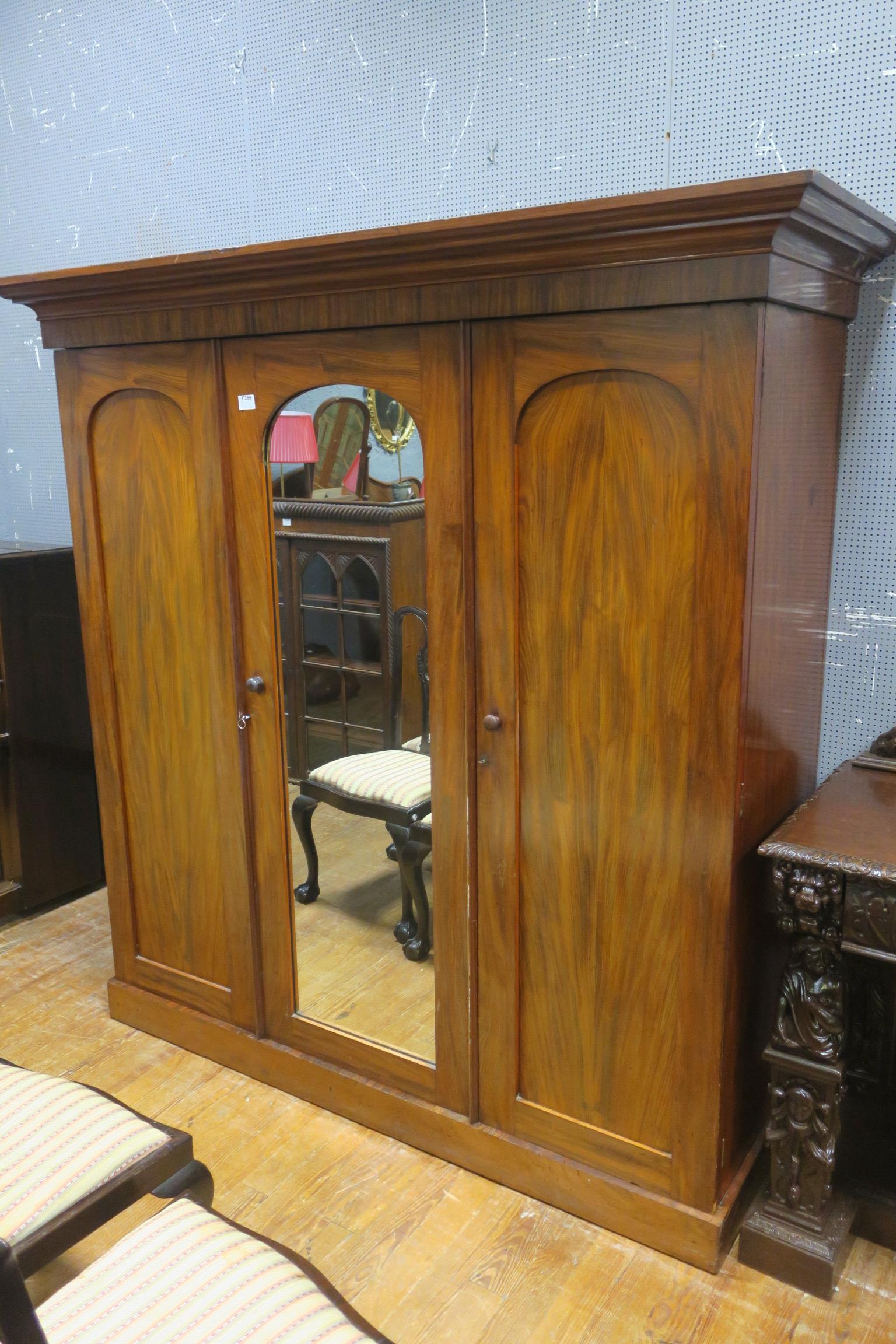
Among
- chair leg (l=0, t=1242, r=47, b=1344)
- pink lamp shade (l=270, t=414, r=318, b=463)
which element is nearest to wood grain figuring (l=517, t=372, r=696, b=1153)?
pink lamp shade (l=270, t=414, r=318, b=463)

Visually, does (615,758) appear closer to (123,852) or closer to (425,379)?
(425,379)

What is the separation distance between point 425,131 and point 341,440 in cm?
91

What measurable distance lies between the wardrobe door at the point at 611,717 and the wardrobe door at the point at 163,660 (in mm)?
687

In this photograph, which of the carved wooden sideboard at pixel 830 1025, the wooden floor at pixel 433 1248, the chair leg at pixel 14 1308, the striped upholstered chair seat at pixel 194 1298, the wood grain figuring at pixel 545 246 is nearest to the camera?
the chair leg at pixel 14 1308

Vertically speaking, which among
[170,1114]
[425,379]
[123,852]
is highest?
[425,379]

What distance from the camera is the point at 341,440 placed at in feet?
6.73

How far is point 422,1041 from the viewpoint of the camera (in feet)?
7.25

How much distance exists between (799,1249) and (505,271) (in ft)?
5.71

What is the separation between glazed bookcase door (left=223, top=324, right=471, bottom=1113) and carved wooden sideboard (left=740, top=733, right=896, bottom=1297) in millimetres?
607

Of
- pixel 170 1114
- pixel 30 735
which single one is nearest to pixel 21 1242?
pixel 170 1114

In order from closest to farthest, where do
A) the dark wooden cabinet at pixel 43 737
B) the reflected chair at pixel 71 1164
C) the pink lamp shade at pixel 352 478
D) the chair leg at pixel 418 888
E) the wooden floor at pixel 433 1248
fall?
the reflected chair at pixel 71 1164 → the wooden floor at pixel 433 1248 → the pink lamp shade at pixel 352 478 → the chair leg at pixel 418 888 → the dark wooden cabinet at pixel 43 737

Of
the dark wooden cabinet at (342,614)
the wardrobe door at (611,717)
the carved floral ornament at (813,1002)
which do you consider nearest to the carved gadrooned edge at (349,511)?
the dark wooden cabinet at (342,614)

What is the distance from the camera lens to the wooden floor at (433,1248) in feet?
5.90

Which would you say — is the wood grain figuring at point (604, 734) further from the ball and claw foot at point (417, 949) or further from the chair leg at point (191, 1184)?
the chair leg at point (191, 1184)
